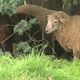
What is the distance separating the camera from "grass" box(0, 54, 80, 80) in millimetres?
6137

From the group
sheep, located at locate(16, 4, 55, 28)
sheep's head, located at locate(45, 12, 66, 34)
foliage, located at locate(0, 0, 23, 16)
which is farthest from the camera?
sheep, located at locate(16, 4, 55, 28)

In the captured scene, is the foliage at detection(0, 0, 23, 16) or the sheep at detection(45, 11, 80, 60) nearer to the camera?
the foliage at detection(0, 0, 23, 16)

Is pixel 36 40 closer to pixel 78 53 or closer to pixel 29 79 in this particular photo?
pixel 78 53

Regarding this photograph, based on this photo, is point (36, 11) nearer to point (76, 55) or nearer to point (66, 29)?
point (66, 29)

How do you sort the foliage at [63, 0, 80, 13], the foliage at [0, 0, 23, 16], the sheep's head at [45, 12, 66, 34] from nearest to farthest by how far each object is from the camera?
1. the foliage at [0, 0, 23, 16]
2. the sheep's head at [45, 12, 66, 34]
3. the foliage at [63, 0, 80, 13]

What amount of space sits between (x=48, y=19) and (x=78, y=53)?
952 mm

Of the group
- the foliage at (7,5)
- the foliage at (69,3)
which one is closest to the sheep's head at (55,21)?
the foliage at (69,3)

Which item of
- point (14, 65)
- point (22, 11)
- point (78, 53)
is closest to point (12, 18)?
point (22, 11)

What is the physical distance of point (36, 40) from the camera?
8.55 m

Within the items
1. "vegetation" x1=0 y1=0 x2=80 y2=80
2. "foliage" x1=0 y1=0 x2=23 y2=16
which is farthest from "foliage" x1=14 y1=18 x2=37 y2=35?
"foliage" x1=0 y1=0 x2=23 y2=16

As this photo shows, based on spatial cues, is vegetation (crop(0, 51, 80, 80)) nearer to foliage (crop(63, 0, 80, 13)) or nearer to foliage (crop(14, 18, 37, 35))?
foliage (crop(14, 18, 37, 35))

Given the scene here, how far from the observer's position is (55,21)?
25.7 feet

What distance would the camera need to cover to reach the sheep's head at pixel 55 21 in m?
7.77

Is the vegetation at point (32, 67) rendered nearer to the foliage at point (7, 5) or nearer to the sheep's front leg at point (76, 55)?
the foliage at point (7, 5)
